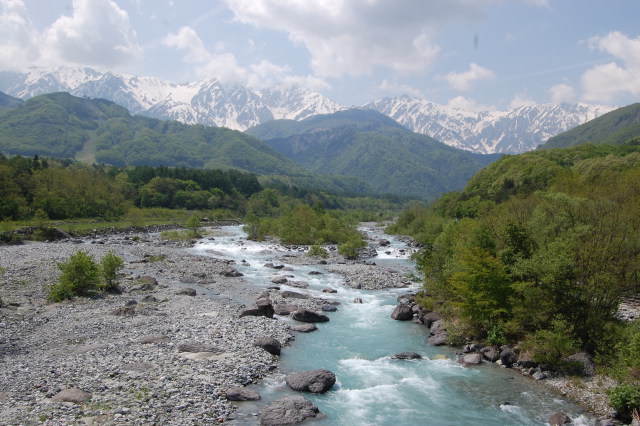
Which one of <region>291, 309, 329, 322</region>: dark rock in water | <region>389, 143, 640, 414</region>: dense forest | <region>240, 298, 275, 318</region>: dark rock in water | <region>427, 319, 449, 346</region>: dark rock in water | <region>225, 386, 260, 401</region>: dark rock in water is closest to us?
<region>225, 386, 260, 401</region>: dark rock in water

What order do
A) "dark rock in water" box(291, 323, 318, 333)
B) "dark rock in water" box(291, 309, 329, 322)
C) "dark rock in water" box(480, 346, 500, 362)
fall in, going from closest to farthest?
"dark rock in water" box(480, 346, 500, 362), "dark rock in water" box(291, 323, 318, 333), "dark rock in water" box(291, 309, 329, 322)

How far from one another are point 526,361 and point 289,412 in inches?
578

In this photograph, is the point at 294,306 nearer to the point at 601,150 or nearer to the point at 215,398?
the point at 215,398

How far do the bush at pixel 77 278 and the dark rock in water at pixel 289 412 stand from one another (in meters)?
25.4

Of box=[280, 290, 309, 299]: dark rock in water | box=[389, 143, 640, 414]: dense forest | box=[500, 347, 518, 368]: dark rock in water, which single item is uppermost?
box=[389, 143, 640, 414]: dense forest

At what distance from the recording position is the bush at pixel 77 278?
118ft

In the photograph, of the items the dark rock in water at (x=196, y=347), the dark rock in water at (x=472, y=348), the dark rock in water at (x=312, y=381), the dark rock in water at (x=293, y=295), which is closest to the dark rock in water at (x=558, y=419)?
the dark rock in water at (x=472, y=348)

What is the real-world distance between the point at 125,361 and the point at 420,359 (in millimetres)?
17153

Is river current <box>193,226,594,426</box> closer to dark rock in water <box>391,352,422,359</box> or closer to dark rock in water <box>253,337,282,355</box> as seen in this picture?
dark rock in water <box>391,352,422,359</box>

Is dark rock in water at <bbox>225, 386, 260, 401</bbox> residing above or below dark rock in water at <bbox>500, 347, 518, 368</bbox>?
below

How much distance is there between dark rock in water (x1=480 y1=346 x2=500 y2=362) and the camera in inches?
1032

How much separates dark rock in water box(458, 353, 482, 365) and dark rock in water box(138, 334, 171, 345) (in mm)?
18236

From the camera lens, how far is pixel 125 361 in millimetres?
22312

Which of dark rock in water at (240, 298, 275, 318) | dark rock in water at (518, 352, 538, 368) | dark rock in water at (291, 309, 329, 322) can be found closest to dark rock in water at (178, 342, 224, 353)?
dark rock in water at (240, 298, 275, 318)
